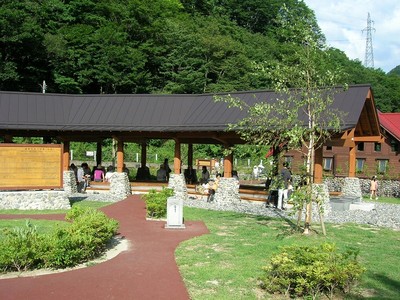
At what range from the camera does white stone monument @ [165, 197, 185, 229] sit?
14.2m

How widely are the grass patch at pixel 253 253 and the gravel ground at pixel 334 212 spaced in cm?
120

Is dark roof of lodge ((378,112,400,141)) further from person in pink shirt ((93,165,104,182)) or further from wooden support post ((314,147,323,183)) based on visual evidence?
person in pink shirt ((93,165,104,182))

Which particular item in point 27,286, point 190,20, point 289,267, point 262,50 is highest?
point 190,20

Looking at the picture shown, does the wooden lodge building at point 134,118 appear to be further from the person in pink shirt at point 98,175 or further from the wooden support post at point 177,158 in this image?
the person in pink shirt at point 98,175

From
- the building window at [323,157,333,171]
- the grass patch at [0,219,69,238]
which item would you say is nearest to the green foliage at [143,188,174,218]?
the grass patch at [0,219,69,238]

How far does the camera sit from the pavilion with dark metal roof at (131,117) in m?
21.6

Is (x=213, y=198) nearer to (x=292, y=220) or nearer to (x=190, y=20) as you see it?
(x=292, y=220)

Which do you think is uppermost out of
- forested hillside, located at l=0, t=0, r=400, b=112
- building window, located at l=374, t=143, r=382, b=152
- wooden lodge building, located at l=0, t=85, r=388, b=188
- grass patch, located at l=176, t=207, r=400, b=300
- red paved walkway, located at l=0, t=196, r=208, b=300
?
forested hillside, located at l=0, t=0, r=400, b=112

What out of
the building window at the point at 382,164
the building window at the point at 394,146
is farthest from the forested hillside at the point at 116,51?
the building window at the point at 382,164

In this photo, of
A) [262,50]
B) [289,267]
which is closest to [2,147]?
[289,267]

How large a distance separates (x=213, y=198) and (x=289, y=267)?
14.2 m

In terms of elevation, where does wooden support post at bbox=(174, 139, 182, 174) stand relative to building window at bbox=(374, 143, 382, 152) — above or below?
below

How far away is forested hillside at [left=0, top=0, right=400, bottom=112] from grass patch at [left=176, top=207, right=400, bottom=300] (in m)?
29.8

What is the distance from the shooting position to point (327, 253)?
314 inches
